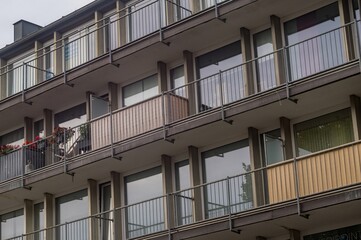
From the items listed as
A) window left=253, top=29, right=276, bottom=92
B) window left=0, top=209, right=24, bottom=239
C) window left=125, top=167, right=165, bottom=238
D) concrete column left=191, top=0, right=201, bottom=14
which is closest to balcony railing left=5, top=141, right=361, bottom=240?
window left=125, top=167, right=165, bottom=238

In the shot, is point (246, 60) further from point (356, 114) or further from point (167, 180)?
point (167, 180)

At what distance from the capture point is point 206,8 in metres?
27.8

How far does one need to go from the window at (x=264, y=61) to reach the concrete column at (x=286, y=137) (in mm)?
1162

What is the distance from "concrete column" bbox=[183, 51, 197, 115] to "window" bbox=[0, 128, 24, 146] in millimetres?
9068

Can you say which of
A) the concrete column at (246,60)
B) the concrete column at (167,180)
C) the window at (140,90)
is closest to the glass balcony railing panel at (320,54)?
the concrete column at (246,60)

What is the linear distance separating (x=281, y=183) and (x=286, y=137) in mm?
1937

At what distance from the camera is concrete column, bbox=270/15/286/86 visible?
85.8 feet

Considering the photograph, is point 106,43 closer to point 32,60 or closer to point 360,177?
point 32,60

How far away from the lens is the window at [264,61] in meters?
26.5

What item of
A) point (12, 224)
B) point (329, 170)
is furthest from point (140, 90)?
point (329, 170)

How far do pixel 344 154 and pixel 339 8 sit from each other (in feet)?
15.6

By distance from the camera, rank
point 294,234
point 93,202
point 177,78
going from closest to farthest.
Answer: point 294,234
point 177,78
point 93,202

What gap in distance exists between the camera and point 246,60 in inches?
1081

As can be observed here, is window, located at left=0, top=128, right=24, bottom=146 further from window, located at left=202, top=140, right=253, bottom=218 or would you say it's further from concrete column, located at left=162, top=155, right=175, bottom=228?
window, located at left=202, top=140, right=253, bottom=218
